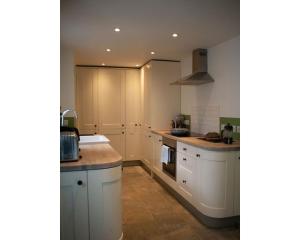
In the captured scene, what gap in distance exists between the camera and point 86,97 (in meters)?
5.30

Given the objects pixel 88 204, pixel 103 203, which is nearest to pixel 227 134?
pixel 103 203

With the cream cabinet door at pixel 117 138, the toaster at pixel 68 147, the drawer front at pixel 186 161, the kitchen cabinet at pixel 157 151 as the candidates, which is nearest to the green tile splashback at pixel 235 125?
the drawer front at pixel 186 161

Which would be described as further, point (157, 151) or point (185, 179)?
point (157, 151)

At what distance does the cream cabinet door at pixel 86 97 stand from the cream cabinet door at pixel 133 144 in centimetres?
78

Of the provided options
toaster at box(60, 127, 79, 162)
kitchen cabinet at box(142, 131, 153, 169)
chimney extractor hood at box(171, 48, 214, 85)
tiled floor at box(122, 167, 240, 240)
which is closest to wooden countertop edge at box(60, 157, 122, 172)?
toaster at box(60, 127, 79, 162)

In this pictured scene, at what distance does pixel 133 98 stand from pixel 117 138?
97 centimetres

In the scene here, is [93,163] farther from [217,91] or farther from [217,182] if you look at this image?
[217,91]

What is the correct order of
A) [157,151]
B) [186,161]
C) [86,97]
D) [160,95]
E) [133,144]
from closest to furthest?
[186,161] → [157,151] → [160,95] → [86,97] → [133,144]

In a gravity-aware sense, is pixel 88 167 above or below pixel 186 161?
above

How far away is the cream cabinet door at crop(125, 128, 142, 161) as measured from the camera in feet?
18.2

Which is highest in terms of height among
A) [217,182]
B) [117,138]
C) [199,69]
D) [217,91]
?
[199,69]

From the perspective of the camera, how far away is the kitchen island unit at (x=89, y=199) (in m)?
1.93

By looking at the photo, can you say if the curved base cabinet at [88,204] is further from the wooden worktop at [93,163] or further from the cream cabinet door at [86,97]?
the cream cabinet door at [86,97]
